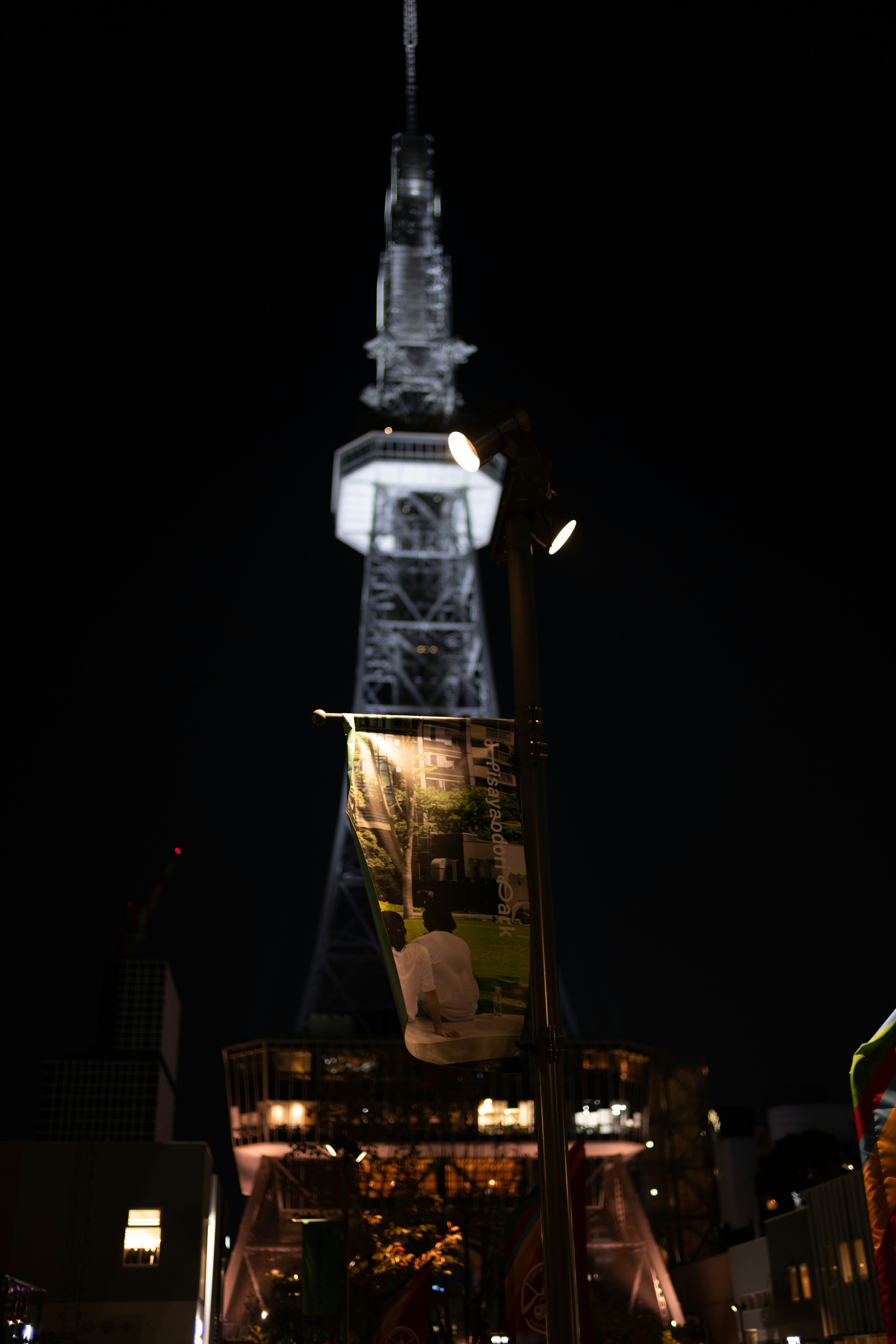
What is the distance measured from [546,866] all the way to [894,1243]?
10.2 ft

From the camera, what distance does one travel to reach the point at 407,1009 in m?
8.17

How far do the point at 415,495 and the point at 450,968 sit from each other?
109828mm

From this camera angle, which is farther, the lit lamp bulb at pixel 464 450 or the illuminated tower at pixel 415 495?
the illuminated tower at pixel 415 495

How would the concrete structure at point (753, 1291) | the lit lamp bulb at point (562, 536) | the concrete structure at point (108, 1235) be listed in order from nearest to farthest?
the lit lamp bulb at point (562, 536), the concrete structure at point (108, 1235), the concrete structure at point (753, 1291)

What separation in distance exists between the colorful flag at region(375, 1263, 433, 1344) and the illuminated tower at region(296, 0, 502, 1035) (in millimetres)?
84920

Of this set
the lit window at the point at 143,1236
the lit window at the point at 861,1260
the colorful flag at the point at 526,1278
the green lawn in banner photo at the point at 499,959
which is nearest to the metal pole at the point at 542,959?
the green lawn in banner photo at the point at 499,959

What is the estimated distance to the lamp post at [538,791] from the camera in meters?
7.31

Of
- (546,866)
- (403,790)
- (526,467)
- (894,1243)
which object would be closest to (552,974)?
(546,866)

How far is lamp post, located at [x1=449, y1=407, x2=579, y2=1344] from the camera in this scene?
731 centimetres

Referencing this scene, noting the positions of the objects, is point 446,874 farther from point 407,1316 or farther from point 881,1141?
point 407,1316

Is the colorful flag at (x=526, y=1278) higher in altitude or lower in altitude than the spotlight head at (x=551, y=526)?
lower

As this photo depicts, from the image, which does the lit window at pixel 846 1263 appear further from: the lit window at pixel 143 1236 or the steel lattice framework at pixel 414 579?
the steel lattice framework at pixel 414 579

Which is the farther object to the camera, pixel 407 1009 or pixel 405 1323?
pixel 405 1323

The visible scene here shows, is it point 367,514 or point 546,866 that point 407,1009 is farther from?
point 367,514
